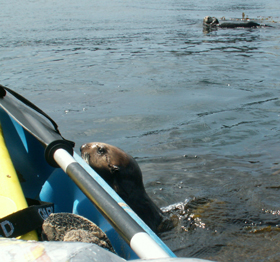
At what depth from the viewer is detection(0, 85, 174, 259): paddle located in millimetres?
1460

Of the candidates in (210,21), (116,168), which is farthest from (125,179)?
(210,21)

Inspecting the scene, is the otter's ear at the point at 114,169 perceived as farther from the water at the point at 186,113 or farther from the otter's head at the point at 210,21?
the otter's head at the point at 210,21

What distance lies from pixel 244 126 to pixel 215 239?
3110 mm

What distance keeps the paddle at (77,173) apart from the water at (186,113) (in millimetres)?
1355

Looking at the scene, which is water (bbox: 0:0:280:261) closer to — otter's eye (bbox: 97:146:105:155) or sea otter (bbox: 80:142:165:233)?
sea otter (bbox: 80:142:165:233)

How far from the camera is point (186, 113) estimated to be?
6574 millimetres

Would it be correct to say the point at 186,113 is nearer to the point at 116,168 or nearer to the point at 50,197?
the point at 116,168

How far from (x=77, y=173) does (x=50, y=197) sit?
1.03 m

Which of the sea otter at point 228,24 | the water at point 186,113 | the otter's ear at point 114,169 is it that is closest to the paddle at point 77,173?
the otter's ear at point 114,169

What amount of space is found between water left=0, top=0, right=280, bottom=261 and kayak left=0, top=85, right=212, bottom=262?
0.96 m

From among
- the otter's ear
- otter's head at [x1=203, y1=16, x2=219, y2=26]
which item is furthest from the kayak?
otter's head at [x1=203, y1=16, x2=219, y2=26]

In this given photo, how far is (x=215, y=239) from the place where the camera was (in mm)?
3205

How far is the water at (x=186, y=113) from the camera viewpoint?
3486mm

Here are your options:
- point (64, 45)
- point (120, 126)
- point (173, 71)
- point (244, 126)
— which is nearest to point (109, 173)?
point (120, 126)
